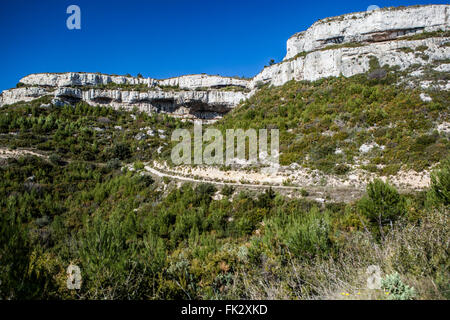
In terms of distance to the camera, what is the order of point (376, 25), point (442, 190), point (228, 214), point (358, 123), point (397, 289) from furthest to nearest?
point (376, 25) → point (358, 123) → point (228, 214) → point (442, 190) → point (397, 289)

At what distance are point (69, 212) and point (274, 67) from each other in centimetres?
3612

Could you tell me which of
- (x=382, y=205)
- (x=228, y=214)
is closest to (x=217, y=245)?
(x=228, y=214)

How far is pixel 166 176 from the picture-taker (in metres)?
22.4

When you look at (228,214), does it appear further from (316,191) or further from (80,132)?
(80,132)

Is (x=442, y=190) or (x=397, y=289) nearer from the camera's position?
(x=397, y=289)

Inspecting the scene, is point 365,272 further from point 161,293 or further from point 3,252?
point 3,252

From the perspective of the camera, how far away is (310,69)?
32.6 metres

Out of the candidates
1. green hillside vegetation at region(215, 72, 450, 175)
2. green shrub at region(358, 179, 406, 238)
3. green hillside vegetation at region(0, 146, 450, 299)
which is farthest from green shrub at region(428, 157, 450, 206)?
green hillside vegetation at region(215, 72, 450, 175)

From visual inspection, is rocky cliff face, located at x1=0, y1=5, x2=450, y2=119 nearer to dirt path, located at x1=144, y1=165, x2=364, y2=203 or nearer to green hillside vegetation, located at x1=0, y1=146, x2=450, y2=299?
dirt path, located at x1=144, y1=165, x2=364, y2=203

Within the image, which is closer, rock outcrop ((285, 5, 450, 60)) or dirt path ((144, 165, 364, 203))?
dirt path ((144, 165, 364, 203))

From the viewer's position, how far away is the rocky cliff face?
2672 cm

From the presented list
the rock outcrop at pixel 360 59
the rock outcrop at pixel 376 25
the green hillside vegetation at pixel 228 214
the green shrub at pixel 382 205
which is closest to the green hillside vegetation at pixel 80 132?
the green hillside vegetation at pixel 228 214

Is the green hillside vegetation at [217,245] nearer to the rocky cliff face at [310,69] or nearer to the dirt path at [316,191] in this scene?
the dirt path at [316,191]
